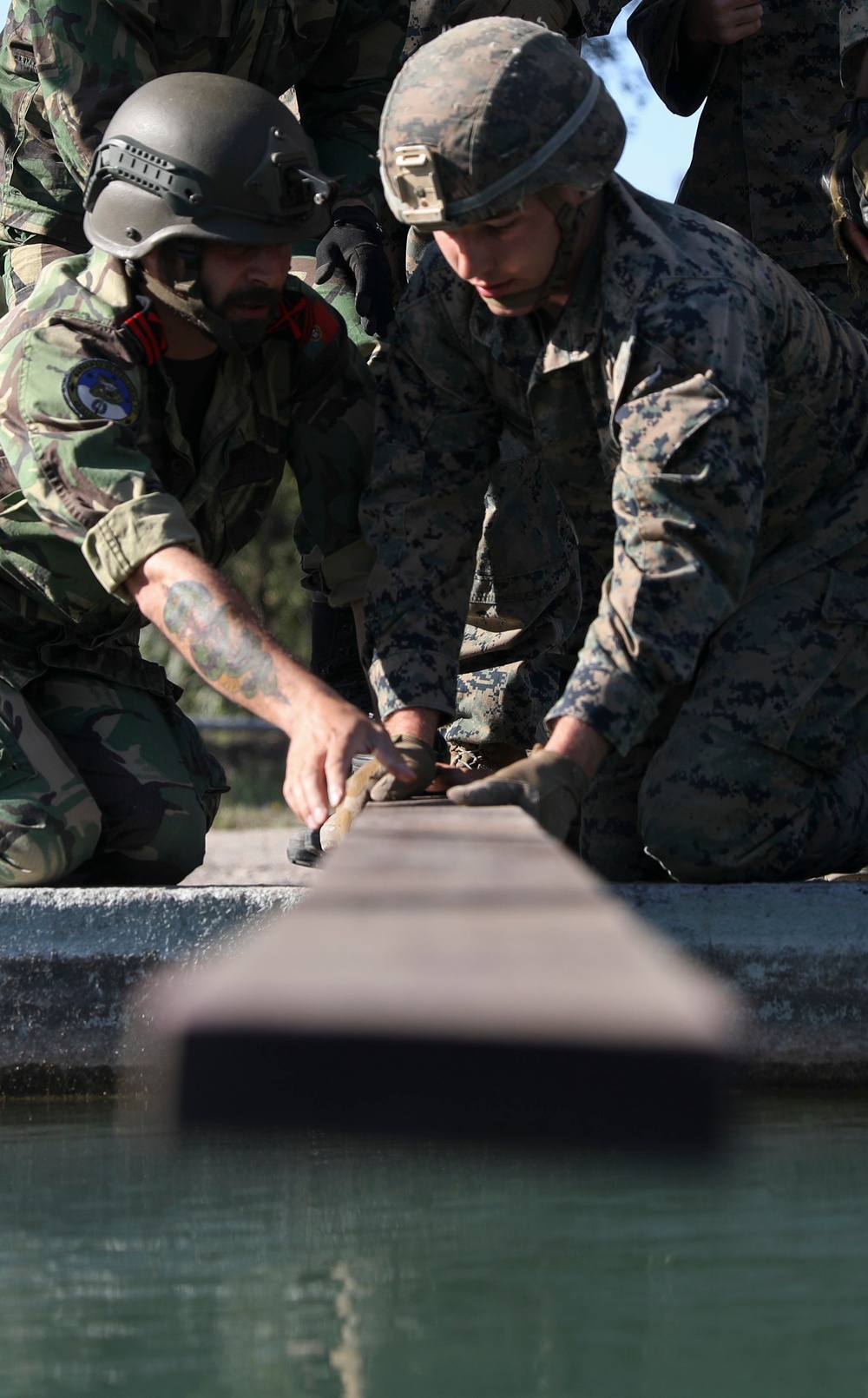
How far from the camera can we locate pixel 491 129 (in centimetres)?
287

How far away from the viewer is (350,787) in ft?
9.56

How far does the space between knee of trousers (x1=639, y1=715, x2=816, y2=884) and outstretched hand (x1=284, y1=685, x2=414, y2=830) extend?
34.1 inches

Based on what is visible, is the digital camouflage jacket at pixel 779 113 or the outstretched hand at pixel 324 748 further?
the digital camouflage jacket at pixel 779 113

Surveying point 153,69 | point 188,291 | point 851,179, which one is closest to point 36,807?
point 188,291

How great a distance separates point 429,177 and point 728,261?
58 centimetres

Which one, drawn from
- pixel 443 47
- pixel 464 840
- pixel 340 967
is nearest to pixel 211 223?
pixel 443 47

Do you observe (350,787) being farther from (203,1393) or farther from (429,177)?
(203,1393)

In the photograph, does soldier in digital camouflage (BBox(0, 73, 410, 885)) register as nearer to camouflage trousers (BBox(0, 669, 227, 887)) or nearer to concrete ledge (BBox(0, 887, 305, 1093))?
camouflage trousers (BBox(0, 669, 227, 887))

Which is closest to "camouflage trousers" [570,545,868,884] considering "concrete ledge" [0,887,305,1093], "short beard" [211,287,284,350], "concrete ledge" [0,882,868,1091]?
"concrete ledge" [0,882,868,1091]

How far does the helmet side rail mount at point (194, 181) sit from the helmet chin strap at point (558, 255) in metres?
0.54

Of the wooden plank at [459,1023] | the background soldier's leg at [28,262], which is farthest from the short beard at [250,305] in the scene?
the wooden plank at [459,1023]

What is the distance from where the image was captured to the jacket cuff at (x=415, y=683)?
3178mm

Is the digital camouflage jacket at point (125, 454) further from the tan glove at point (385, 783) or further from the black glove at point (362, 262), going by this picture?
the tan glove at point (385, 783)

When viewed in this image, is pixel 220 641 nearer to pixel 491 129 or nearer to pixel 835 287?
pixel 491 129
